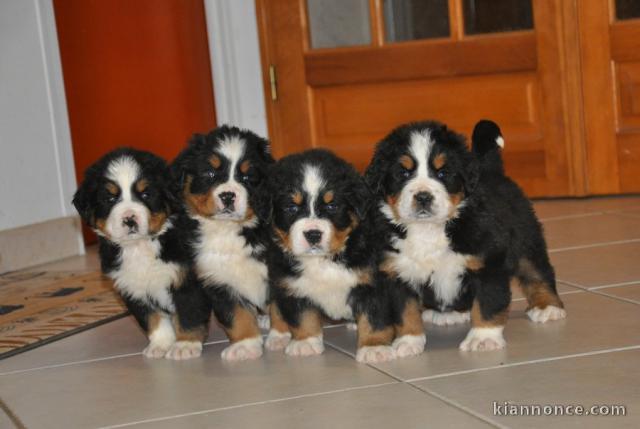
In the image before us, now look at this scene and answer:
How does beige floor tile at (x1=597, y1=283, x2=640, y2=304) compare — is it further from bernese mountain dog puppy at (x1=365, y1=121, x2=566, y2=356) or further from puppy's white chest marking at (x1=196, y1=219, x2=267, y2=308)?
puppy's white chest marking at (x1=196, y1=219, x2=267, y2=308)

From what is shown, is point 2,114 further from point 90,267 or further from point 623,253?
point 623,253

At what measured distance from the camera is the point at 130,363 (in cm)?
333

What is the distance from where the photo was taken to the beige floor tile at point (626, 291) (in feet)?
11.4

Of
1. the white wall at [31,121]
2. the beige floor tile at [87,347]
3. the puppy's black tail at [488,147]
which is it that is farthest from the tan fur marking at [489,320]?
the white wall at [31,121]

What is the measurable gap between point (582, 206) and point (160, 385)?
3093 mm

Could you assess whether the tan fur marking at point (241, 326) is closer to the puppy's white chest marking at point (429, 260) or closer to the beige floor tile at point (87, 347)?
the beige floor tile at point (87, 347)

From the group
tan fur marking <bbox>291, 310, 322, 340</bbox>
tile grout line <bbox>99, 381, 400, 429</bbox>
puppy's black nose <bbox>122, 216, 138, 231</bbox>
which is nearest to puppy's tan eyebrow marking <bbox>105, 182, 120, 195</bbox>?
puppy's black nose <bbox>122, 216, 138, 231</bbox>

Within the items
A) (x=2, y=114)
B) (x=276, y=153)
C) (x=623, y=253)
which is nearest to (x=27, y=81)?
(x=2, y=114)

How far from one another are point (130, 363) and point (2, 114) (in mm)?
2423

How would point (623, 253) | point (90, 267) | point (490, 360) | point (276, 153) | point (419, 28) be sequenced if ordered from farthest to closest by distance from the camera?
point (276, 153)
point (419, 28)
point (90, 267)
point (623, 253)
point (490, 360)

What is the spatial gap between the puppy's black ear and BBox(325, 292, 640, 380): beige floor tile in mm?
900

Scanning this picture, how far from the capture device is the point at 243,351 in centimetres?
321

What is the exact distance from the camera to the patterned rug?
12.5 ft

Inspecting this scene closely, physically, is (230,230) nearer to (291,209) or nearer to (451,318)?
(291,209)
